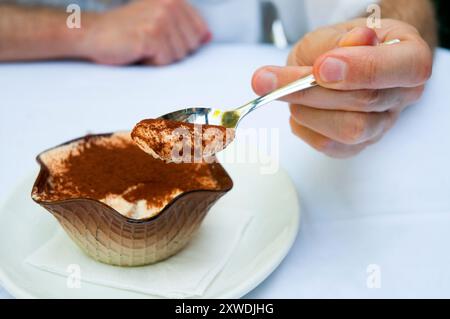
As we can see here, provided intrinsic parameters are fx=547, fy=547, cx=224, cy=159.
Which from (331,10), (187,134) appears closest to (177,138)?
(187,134)

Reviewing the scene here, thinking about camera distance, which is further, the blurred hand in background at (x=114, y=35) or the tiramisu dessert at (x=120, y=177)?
→ the blurred hand in background at (x=114, y=35)

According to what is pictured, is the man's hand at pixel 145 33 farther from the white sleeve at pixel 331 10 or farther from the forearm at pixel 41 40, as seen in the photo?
the white sleeve at pixel 331 10

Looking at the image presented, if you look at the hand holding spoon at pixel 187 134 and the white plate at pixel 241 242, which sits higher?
the hand holding spoon at pixel 187 134

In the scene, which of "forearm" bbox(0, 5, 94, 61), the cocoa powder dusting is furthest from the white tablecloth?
the cocoa powder dusting

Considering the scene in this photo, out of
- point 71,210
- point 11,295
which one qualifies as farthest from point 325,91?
point 11,295

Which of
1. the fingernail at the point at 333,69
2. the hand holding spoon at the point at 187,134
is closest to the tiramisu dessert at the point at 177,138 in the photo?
the hand holding spoon at the point at 187,134

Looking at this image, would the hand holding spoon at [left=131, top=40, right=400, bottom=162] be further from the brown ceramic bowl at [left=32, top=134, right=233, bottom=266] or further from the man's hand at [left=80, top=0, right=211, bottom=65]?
the man's hand at [left=80, top=0, right=211, bottom=65]

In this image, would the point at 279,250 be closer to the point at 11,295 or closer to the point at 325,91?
the point at 325,91
